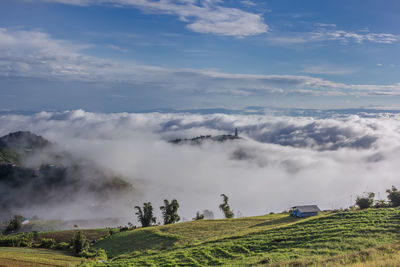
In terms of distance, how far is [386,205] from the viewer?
6919cm

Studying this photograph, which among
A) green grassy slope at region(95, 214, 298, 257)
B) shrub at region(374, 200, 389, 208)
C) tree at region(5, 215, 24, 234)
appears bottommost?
green grassy slope at region(95, 214, 298, 257)

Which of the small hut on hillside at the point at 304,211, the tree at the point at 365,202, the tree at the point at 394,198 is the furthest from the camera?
the small hut on hillside at the point at 304,211

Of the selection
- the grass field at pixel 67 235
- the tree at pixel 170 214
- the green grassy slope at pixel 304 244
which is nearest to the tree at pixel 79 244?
the green grassy slope at pixel 304 244

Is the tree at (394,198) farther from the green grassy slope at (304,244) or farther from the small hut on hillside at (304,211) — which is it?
the green grassy slope at (304,244)

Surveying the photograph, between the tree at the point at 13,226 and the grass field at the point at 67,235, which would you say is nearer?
the grass field at the point at 67,235

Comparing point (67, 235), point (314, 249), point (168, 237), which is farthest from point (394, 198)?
point (67, 235)

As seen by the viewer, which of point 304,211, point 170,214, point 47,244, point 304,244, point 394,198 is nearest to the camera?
point 304,244

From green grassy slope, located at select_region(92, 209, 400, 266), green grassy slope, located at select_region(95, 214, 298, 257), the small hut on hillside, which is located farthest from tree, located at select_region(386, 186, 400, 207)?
green grassy slope, located at select_region(95, 214, 298, 257)

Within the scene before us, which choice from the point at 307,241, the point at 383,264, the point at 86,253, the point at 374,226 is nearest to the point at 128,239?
the point at 86,253

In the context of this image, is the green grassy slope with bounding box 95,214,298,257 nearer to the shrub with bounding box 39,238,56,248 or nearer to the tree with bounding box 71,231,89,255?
the tree with bounding box 71,231,89,255

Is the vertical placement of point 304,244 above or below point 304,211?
below

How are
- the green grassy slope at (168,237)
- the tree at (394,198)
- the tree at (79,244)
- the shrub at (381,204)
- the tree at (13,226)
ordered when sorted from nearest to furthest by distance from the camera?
1. the green grassy slope at (168,237)
2. the tree at (79,244)
3. the tree at (394,198)
4. the shrub at (381,204)
5. the tree at (13,226)

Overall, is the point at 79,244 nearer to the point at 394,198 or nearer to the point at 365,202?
the point at 365,202

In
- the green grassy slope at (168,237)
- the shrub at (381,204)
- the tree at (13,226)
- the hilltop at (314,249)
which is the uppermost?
the tree at (13,226)
